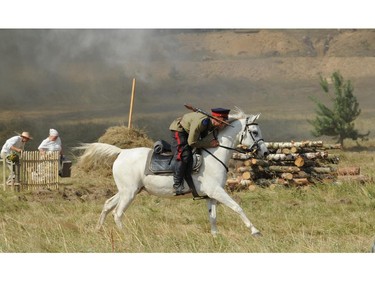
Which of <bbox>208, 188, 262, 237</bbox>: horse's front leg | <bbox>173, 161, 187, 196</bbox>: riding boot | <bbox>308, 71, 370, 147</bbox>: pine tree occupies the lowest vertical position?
<bbox>308, 71, 370, 147</bbox>: pine tree

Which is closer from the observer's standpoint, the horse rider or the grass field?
the grass field

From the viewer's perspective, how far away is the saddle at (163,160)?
40.6 ft

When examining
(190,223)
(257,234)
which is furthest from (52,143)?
(257,234)

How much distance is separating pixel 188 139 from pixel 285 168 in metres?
6.55

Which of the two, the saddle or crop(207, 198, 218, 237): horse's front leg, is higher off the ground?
the saddle

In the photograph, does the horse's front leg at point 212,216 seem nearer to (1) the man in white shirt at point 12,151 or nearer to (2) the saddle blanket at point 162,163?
(2) the saddle blanket at point 162,163

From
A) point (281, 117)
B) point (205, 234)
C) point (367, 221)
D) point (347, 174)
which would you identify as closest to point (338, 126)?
point (281, 117)

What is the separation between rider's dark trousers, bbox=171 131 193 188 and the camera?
12.2m

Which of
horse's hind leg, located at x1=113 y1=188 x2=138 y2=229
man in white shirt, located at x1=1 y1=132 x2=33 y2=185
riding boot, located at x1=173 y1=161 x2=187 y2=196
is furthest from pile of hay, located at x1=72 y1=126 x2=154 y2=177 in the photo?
riding boot, located at x1=173 y1=161 x2=187 y2=196

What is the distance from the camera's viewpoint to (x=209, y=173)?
1238 cm

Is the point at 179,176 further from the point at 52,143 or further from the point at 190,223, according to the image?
the point at 52,143

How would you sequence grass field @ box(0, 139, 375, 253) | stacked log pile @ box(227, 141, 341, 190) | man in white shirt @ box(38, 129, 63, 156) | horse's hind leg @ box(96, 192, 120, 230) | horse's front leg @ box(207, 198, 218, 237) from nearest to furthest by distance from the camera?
grass field @ box(0, 139, 375, 253)
horse's front leg @ box(207, 198, 218, 237)
horse's hind leg @ box(96, 192, 120, 230)
stacked log pile @ box(227, 141, 341, 190)
man in white shirt @ box(38, 129, 63, 156)

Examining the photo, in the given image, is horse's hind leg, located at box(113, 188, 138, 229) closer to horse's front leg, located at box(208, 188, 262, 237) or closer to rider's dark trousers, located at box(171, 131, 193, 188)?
rider's dark trousers, located at box(171, 131, 193, 188)

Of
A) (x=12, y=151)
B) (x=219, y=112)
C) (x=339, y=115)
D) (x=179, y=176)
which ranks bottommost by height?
(x=339, y=115)
